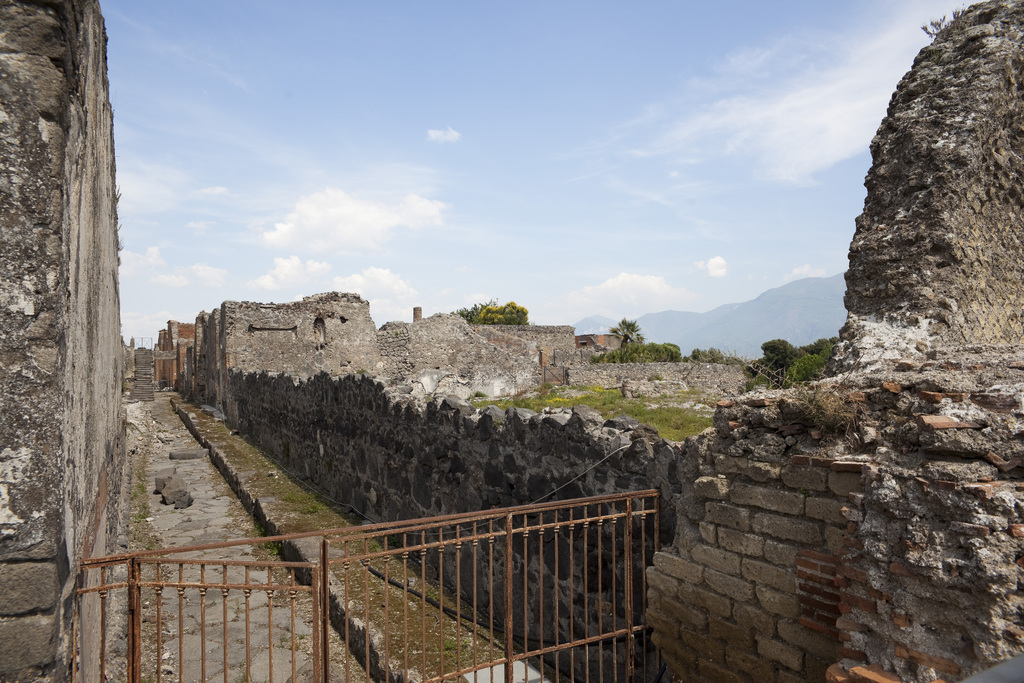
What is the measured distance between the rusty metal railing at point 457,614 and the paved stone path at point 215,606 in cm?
2

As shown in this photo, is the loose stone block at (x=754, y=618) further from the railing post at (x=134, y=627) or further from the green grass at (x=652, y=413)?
the green grass at (x=652, y=413)

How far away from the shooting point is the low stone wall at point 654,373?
30.7 meters

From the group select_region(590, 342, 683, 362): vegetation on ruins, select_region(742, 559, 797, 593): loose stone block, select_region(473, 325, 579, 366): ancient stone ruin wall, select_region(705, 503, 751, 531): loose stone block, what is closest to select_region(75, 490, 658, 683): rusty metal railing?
select_region(705, 503, 751, 531): loose stone block

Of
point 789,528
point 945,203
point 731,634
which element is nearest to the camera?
point 789,528

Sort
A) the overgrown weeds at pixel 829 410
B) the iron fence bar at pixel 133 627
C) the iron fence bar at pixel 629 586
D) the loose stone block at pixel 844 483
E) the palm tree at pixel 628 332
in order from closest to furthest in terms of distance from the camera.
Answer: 1. the iron fence bar at pixel 133 627
2. the loose stone block at pixel 844 483
3. the overgrown weeds at pixel 829 410
4. the iron fence bar at pixel 629 586
5. the palm tree at pixel 628 332

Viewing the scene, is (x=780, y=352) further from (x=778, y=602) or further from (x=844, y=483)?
(x=844, y=483)

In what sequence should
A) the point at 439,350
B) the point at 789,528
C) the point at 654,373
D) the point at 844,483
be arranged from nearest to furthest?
the point at 844,483
the point at 789,528
the point at 439,350
the point at 654,373

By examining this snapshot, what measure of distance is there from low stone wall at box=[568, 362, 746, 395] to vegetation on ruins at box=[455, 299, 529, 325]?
94.7 feet

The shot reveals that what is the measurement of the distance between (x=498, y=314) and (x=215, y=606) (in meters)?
58.3

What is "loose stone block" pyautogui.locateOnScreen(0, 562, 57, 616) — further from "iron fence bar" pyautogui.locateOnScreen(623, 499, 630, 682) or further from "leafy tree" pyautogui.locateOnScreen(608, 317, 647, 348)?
"leafy tree" pyautogui.locateOnScreen(608, 317, 647, 348)

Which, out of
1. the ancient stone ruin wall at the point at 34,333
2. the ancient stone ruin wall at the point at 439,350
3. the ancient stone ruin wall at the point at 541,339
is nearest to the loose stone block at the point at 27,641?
the ancient stone ruin wall at the point at 34,333

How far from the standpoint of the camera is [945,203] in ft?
16.2

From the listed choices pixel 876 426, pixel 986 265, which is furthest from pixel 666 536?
pixel 986 265

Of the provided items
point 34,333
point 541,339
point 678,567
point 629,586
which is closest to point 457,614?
point 629,586
